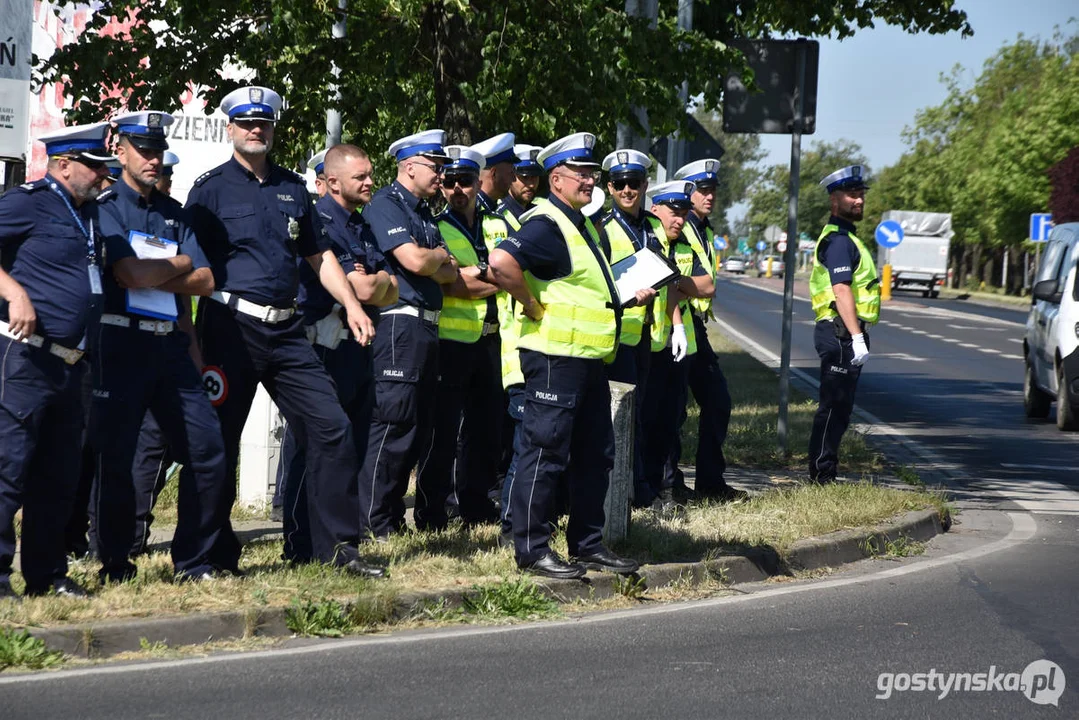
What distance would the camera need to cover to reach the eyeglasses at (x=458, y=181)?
8.82 metres

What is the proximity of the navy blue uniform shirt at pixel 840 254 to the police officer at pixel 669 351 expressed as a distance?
1125 millimetres

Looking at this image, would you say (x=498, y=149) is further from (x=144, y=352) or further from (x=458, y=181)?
(x=144, y=352)

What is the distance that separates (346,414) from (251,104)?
1.50m

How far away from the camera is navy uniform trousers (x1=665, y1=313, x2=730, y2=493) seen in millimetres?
10570

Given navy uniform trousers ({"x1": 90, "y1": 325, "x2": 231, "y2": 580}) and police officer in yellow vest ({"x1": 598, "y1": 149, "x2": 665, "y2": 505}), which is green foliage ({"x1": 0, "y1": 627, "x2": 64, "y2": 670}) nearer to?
navy uniform trousers ({"x1": 90, "y1": 325, "x2": 231, "y2": 580})

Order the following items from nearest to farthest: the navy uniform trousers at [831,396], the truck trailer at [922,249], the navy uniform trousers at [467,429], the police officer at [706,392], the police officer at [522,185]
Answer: the navy uniform trousers at [467,429] < the police officer at [522,185] < the police officer at [706,392] < the navy uniform trousers at [831,396] < the truck trailer at [922,249]

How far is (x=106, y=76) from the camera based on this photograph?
45.2 feet

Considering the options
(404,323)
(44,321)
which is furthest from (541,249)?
(44,321)

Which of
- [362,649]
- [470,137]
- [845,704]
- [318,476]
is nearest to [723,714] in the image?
[845,704]

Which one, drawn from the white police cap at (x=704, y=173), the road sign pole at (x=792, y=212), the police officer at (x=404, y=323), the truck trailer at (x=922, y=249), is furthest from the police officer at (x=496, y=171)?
the truck trailer at (x=922, y=249)

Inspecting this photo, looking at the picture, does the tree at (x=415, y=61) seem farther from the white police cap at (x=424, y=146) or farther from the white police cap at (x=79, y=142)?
the white police cap at (x=79, y=142)

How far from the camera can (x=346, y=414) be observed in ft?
25.5

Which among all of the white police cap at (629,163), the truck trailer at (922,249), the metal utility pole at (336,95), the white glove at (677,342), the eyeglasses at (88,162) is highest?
the metal utility pole at (336,95)

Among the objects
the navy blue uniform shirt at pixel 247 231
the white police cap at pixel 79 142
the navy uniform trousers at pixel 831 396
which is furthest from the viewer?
the navy uniform trousers at pixel 831 396
